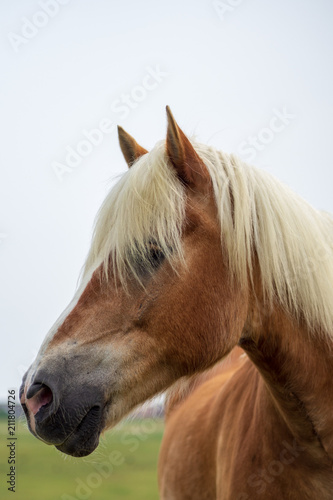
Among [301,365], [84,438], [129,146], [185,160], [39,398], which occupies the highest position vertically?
[129,146]

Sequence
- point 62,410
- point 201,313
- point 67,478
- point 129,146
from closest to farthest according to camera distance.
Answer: point 62,410 < point 201,313 < point 129,146 < point 67,478

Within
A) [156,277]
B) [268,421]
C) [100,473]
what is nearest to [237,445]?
[268,421]

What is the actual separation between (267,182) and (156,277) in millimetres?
788

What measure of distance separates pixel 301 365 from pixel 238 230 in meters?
0.71

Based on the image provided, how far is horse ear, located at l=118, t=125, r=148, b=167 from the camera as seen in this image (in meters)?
2.67

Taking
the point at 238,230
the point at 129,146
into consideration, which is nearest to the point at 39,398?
the point at 238,230

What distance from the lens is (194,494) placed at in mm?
3586

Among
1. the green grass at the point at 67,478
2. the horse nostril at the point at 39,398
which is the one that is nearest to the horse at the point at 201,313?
the horse nostril at the point at 39,398

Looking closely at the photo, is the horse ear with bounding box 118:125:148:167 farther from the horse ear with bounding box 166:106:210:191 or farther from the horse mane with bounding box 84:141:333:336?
the horse ear with bounding box 166:106:210:191

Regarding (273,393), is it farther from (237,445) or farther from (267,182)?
(267,182)

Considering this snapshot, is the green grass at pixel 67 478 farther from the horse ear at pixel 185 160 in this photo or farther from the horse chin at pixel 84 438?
the horse ear at pixel 185 160

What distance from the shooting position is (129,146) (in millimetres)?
2701

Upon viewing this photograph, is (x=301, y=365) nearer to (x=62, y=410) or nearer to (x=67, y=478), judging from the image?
(x=62, y=410)

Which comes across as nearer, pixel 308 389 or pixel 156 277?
pixel 156 277
